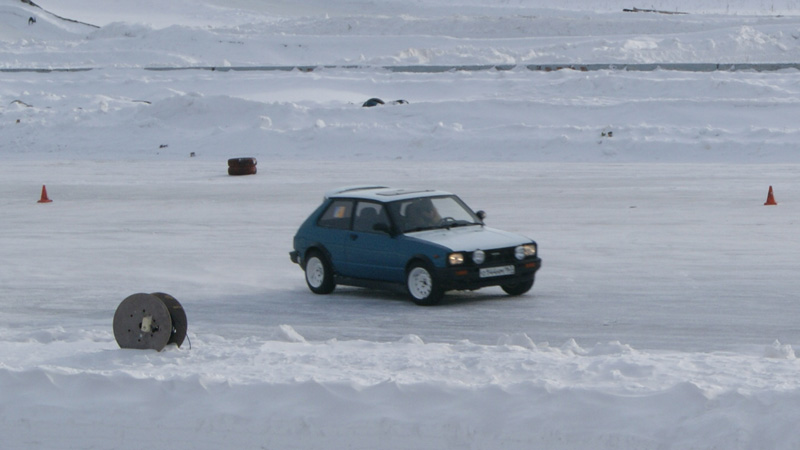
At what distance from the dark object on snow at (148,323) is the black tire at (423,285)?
3.91m

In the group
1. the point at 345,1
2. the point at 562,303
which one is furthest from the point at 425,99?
the point at 345,1

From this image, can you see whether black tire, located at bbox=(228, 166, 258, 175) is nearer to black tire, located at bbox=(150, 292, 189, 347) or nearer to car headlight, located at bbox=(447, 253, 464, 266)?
car headlight, located at bbox=(447, 253, 464, 266)

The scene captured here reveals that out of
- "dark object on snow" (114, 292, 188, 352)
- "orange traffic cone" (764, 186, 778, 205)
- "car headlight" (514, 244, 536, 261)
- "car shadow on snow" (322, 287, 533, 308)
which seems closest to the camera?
"dark object on snow" (114, 292, 188, 352)

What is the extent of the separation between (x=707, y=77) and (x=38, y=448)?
124 feet

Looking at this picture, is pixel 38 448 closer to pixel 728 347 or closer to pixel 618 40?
pixel 728 347

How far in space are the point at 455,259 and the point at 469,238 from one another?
559mm

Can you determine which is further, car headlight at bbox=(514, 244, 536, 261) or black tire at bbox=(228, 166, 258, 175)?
black tire at bbox=(228, 166, 258, 175)

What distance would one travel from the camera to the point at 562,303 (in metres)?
12.5

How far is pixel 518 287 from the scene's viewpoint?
13023 mm

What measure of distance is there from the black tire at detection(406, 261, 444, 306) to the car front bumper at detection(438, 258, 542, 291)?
12 cm

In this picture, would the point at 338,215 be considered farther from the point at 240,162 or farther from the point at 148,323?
the point at 240,162

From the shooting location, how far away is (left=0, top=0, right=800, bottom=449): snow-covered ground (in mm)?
7250

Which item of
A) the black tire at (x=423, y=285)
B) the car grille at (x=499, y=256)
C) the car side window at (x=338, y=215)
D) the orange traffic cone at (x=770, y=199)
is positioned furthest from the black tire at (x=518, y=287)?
the orange traffic cone at (x=770, y=199)

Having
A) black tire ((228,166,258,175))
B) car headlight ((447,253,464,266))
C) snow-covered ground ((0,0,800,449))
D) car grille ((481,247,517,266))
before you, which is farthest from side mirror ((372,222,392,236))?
black tire ((228,166,258,175))
